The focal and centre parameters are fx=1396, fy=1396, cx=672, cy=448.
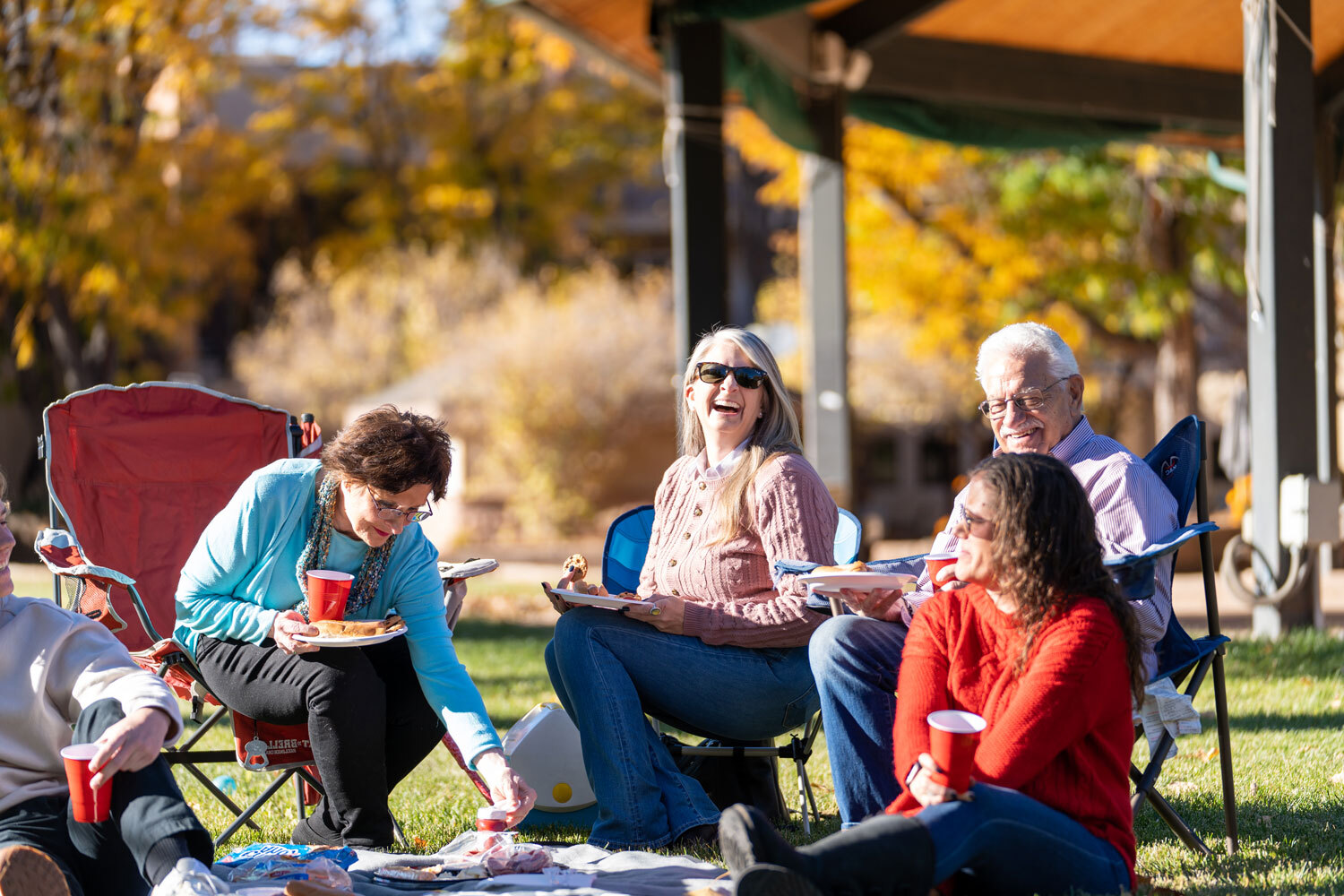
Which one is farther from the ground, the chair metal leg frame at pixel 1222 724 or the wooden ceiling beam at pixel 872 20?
the wooden ceiling beam at pixel 872 20

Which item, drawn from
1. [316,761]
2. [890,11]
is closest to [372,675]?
[316,761]

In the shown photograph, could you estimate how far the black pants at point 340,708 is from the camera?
10.4ft

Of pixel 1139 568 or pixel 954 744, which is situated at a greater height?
pixel 1139 568

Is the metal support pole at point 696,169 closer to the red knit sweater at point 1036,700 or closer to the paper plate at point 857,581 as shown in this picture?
the paper plate at point 857,581

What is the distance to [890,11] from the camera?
766cm

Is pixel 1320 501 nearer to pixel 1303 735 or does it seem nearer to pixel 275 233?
pixel 1303 735

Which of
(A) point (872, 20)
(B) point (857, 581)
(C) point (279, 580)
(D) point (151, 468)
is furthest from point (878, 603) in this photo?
(A) point (872, 20)

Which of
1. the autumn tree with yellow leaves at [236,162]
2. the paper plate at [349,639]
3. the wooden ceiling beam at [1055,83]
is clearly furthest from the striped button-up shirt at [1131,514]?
the autumn tree with yellow leaves at [236,162]

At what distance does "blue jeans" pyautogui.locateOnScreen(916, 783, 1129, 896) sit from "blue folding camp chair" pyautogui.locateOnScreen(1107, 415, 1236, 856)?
42 cm

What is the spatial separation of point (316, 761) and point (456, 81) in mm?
18486

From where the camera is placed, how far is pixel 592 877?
Answer: 301 cm

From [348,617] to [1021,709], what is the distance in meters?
1.67

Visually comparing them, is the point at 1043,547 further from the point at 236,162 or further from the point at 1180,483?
the point at 236,162

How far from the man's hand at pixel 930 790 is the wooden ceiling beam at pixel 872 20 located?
5.69 metres
